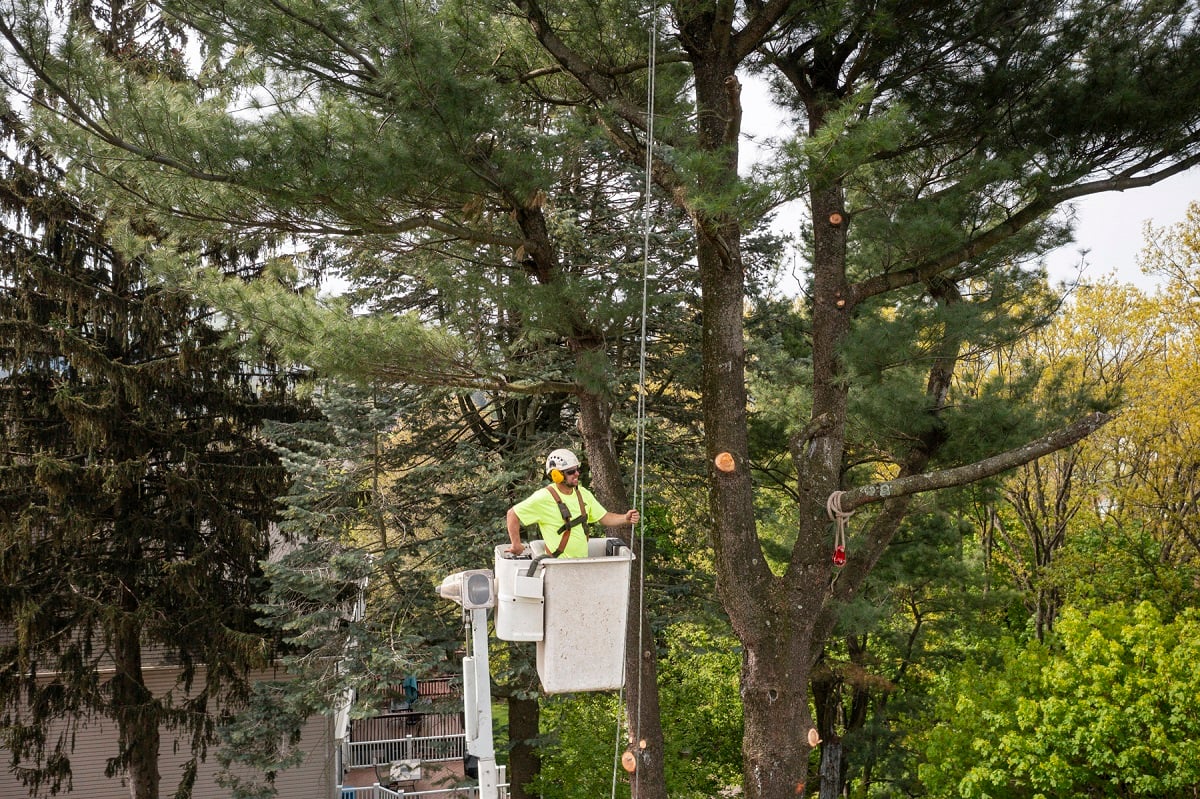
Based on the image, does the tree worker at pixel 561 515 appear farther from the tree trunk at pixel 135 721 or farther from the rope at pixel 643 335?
the tree trunk at pixel 135 721

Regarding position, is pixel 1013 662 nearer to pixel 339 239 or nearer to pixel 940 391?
pixel 940 391

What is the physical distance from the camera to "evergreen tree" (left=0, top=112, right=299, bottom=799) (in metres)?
11.6

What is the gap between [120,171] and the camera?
7477 millimetres

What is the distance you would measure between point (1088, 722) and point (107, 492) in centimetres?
1154

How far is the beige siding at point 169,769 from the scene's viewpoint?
1392 centimetres

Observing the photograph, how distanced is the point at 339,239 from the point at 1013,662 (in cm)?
902

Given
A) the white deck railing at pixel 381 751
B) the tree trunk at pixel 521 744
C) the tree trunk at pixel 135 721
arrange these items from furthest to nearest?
the white deck railing at pixel 381 751 < the tree trunk at pixel 521 744 < the tree trunk at pixel 135 721

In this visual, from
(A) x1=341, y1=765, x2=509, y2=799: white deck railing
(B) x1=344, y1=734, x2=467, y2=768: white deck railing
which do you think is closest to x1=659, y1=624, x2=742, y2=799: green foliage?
(A) x1=341, y1=765, x2=509, y2=799: white deck railing

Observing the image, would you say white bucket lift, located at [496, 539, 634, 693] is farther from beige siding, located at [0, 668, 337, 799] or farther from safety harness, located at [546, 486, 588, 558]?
beige siding, located at [0, 668, 337, 799]

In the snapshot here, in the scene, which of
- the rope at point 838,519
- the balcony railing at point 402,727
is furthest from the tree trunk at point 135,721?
the rope at point 838,519

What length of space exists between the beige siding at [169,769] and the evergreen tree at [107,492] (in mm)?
1319

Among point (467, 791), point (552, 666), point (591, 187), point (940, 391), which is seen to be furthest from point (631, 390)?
point (552, 666)

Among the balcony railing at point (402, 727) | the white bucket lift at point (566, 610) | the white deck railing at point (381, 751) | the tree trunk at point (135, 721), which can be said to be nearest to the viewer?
the white bucket lift at point (566, 610)

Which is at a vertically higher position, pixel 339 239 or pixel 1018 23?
pixel 1018 23
